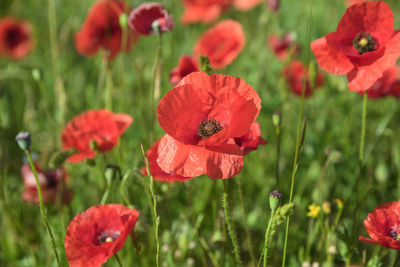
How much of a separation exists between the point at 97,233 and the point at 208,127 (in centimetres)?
51

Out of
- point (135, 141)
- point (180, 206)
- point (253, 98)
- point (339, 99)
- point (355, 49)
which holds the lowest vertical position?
point (180, 206)

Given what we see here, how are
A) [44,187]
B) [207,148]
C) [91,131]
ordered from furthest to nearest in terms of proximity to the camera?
[44,187], [91,131], [207,148]

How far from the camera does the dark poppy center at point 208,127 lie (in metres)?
1.22

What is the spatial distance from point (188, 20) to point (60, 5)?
6.23 ft

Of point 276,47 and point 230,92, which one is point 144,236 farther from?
point 276,47

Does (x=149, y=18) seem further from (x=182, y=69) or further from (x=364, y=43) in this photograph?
(x=364, y=43)

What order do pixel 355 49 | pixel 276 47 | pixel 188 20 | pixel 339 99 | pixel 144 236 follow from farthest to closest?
pixel 188 20 → pixel 276 47 → pixel 339 99 → pixel 144 236 → pixel 355 49

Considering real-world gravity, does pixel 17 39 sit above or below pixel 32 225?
above

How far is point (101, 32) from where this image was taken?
2.63 metres

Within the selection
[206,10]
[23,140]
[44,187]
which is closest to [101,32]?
[44,187]

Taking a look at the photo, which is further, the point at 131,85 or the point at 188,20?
the point at 188,20

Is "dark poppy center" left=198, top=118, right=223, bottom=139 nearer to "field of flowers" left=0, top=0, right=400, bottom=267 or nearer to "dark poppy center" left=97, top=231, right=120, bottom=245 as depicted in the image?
"field of flowers" left=0, top=0, right=400, bottom=267

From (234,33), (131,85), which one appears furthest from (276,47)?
(131,85)

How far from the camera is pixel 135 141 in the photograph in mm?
2537
